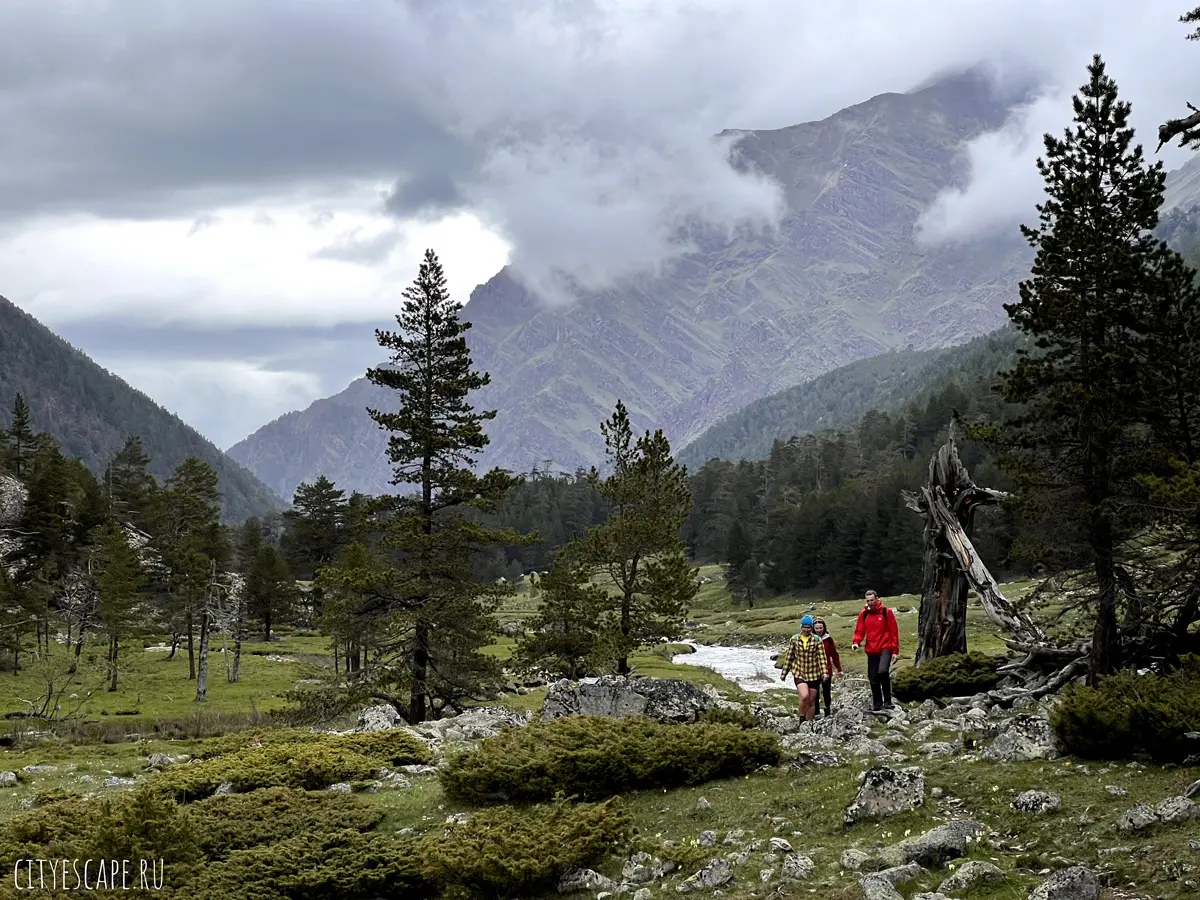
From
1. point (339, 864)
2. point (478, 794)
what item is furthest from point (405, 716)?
point (339, 864)

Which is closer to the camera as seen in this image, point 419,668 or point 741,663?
point 419,668

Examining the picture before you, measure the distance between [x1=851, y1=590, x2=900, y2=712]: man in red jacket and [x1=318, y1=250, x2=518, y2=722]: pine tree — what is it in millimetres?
14377

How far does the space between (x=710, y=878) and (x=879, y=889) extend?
8.31 ft

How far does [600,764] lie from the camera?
17141 mm

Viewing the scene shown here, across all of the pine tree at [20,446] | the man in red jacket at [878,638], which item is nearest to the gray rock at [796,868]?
the man in red jacket at [878,638]

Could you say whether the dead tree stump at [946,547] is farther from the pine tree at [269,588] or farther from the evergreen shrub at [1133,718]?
the pine tree at [269,588]

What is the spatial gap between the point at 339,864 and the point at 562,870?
364cm

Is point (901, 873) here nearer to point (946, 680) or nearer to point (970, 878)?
point (970, 878)

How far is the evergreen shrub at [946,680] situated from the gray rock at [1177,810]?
13050 millimetres

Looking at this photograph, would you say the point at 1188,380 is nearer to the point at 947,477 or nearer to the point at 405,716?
the point at 947,477

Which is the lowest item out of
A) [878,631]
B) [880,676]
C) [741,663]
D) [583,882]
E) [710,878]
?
[741,663]

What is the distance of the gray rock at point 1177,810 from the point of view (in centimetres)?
1103

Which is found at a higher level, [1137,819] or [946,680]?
[1137,819]

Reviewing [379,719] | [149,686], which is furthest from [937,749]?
[149,686]
